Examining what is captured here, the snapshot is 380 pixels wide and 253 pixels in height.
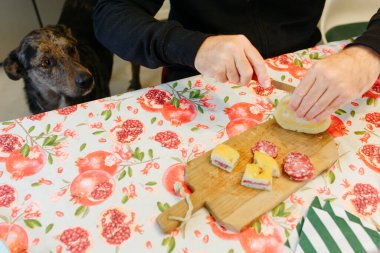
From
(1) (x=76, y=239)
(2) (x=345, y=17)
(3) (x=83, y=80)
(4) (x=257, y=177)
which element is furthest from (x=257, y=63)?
(2) (x=345, y=17)

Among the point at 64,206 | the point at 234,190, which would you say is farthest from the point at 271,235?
the point at 64,206

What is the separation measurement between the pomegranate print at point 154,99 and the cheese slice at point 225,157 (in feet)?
0.72

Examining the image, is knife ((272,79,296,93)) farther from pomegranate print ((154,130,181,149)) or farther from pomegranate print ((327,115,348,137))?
pomegranate print ((154,130,181,149))

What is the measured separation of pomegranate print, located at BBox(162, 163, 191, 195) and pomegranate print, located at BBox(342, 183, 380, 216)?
0.33 metres

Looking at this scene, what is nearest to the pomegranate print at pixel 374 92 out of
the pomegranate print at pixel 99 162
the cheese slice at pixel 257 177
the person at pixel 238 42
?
the person at pixel 238 42

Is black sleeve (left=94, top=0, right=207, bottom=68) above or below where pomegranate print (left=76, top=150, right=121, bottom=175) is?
above

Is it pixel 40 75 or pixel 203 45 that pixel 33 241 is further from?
pixel 40 75

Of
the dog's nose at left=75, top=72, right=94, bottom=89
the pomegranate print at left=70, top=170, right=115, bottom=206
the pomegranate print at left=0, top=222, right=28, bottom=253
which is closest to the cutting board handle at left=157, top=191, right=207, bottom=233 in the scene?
the pomegranate print at left=70, top=170, right=115, bottom=206

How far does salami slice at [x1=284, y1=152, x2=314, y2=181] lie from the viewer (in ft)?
2.13

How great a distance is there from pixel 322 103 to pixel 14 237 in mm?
666

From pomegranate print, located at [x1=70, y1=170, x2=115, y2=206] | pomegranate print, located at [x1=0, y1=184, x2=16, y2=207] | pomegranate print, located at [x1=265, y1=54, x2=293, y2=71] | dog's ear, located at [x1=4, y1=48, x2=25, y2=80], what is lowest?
dog's ear, located at [x1=4, y1=48, x2=25, y2=80]

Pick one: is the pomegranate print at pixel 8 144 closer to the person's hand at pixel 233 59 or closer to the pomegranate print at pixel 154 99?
the pomegranate print at pixel 154 99

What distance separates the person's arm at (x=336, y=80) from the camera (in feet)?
2.25

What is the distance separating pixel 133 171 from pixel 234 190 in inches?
8.4
